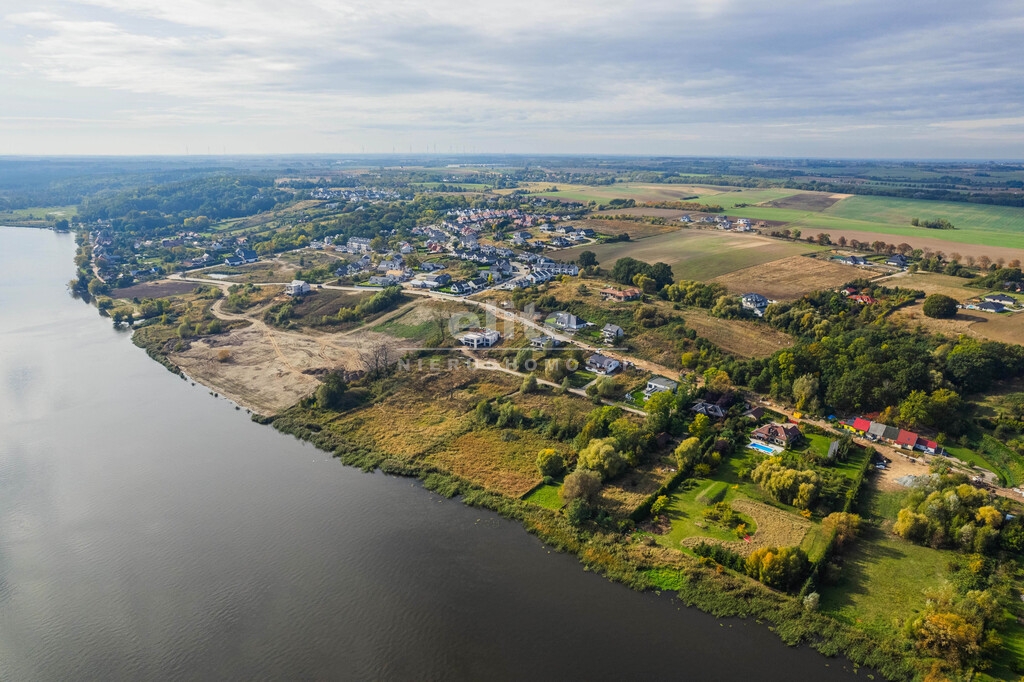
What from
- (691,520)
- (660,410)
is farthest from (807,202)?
(691,520)

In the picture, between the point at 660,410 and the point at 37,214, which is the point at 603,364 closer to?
the point at 660,410

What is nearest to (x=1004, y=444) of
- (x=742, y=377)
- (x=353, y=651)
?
(x=742, y=377)

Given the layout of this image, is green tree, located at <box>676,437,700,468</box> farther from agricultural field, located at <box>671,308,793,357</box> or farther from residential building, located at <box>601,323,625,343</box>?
residential building, located at <box>601,323,625,343</box>

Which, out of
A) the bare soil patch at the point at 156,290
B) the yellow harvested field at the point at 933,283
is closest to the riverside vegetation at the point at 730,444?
the yellow harvested field at the point at 933,283

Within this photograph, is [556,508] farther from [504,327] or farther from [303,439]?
[504,327]

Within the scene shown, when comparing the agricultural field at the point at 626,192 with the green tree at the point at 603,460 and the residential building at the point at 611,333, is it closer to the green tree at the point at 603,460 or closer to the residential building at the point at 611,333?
the residential building at the point at 611,333

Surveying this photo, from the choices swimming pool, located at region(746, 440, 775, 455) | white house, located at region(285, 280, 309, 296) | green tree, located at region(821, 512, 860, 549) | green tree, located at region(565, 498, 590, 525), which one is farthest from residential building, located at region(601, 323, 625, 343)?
white house, located at region(285, 280, 309, 296)
